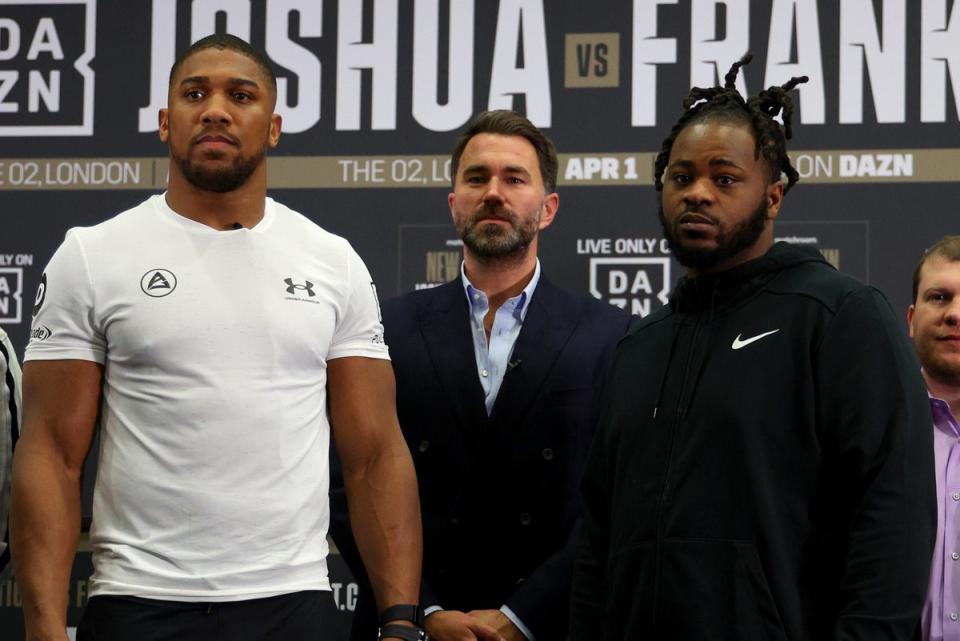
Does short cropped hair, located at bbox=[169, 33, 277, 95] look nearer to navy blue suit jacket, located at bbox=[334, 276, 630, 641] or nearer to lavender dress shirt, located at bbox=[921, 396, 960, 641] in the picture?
navy blue suit jacket, located at bbox=[334, 276, 630, 641]

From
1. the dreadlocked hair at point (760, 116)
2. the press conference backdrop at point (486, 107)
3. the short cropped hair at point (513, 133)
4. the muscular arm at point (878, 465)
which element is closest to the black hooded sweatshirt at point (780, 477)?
the muscular arm at point (878, 465)

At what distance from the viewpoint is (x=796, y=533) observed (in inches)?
78.1

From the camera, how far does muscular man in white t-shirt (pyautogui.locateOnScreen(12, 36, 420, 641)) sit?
216cm

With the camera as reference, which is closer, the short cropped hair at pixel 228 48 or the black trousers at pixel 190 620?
the black trousers at pixel 190 620

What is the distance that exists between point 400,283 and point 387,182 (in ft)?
0.96

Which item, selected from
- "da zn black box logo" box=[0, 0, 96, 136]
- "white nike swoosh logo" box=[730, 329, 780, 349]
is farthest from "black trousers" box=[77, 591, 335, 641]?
"da zn black box logo" box=[0, 0, 96, 136]

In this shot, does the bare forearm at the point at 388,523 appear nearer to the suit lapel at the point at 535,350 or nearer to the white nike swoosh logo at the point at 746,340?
the suit lapel at the point at 535,350

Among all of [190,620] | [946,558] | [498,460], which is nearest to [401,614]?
[190,620]

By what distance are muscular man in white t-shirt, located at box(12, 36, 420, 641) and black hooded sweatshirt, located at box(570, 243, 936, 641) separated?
1.77 ft

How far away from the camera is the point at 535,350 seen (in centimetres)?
283

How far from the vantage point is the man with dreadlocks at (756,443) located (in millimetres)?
1924

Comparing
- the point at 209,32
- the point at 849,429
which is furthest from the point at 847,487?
the point at 209,32

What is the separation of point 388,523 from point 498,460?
44cm

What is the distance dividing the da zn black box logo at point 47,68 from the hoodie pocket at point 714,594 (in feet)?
8.32
